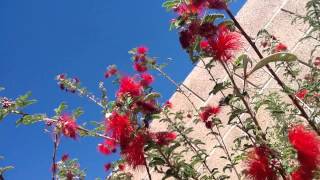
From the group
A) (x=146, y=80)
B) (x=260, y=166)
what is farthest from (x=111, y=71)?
(x=260, y=166)

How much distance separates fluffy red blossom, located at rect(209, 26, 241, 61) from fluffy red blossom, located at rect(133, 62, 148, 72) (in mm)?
1732

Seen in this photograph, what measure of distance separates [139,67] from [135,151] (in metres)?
1.79

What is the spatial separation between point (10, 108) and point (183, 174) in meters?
1.25

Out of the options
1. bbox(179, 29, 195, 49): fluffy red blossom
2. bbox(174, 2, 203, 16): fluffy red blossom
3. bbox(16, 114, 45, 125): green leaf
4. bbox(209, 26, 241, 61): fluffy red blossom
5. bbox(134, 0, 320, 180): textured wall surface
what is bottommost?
bbox(209, 26, 241, 61): fluffy red blossom

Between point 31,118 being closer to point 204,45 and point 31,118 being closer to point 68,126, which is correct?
point 68,126

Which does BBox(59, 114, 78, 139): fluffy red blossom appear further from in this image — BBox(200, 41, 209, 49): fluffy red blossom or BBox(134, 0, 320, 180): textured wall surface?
BBox(134, 0, 320, 180): textured wall surface

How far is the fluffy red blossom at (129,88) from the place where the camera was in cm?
265

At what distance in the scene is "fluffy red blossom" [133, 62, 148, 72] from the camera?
4055mm

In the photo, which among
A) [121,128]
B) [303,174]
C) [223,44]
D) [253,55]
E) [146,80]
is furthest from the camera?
[253,55]

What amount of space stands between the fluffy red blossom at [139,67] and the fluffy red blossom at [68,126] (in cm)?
131

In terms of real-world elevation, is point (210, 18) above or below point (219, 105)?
above

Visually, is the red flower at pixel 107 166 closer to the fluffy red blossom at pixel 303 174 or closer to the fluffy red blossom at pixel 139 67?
the fluffy red blossom at pixel 139 67

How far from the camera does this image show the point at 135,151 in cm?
240

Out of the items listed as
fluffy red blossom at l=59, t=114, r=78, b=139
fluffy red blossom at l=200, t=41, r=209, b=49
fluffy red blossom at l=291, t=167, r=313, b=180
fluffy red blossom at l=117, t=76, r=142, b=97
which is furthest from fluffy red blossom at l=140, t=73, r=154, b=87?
fluffy red blossom at l=291, t=167, r=313, b=180
